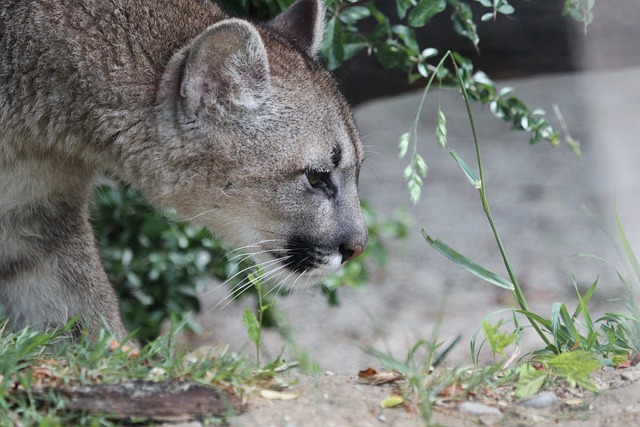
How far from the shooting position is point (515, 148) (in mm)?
13398

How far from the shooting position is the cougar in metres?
4.24

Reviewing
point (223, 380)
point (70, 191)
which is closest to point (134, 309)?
point (70, 191)

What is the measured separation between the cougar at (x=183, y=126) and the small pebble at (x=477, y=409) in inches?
56.6

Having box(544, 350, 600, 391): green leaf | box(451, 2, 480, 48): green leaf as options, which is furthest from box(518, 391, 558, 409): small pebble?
box(451, 2, 480, 48): green leaf

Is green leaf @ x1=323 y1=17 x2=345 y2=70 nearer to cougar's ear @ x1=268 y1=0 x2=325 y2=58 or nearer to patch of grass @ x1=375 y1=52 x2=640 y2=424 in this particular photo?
cougar's ear @ x1=268 y1=0 x2=325 y2=58

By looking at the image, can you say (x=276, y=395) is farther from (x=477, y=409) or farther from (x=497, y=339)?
(x=497, y=339)

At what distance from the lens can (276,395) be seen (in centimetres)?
320

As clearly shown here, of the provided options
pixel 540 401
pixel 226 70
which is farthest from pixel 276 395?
pixel 226 70

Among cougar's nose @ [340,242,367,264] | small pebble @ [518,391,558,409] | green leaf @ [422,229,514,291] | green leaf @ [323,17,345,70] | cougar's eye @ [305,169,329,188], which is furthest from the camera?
green leaf @ [323,17,345,70]

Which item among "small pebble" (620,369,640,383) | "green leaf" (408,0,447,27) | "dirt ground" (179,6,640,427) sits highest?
"green leaf" (408,0,447,27)

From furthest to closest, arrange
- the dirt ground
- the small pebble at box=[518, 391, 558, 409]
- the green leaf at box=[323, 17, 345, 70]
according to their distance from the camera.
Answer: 1. the dirt ground
2. the green leaf at box=[323, 17, 345, 70]
3. the small pebble at box=[518, 391, 558, 409]

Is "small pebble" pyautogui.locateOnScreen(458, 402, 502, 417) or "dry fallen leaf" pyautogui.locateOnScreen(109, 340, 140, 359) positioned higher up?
"dry fallen leaf" pyautogui.locateOnScreen(109, 340, 140, 359)

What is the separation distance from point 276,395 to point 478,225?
26.9 feet

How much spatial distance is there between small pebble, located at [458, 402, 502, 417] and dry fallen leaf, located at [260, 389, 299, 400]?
0.59 metres
